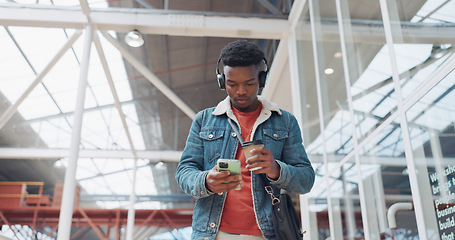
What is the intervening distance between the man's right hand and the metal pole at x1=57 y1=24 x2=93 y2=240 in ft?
18.0

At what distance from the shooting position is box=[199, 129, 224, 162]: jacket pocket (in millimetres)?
2205

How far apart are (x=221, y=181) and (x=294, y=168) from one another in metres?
0.41

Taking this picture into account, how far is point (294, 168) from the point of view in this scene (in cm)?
209

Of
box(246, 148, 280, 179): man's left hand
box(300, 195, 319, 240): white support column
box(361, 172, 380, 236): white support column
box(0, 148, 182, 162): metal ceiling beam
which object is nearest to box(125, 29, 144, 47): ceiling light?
box(300, 195, 319, 240): white support column

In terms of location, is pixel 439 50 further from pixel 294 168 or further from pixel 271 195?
pixel 271 195

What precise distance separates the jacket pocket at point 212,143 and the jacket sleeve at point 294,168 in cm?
34

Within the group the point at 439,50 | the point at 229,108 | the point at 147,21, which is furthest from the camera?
the point at 147,21

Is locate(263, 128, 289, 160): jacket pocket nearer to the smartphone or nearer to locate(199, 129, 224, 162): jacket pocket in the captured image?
locate(199, 129, 224, 162): jacket pocket

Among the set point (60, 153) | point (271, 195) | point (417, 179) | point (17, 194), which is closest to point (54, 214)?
point (17, 194)

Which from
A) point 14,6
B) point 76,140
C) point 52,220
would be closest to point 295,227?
point 76,140

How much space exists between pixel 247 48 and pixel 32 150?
596 inches

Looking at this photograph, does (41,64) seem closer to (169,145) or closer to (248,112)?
(169,145)

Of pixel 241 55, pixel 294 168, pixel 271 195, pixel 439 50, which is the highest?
pixel 439 50

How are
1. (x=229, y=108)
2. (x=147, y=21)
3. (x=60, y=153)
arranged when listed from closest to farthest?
(x=229, y=108), (x=147, y=21), (x=60, y=153)
